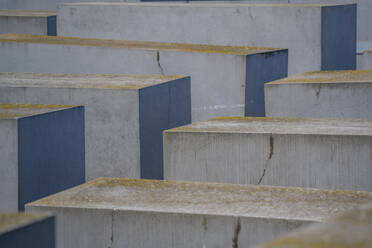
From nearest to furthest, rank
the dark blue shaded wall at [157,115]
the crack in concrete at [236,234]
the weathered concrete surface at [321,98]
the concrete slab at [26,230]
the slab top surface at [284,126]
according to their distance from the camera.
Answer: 1. the concrete slab at [26,230]
2. the crack in concrete at [236,234]
3. the slab top surface at [284,126]
4. the weathered concrete surface at [321,98]
5. the dark blue shaded wall at [157,115]

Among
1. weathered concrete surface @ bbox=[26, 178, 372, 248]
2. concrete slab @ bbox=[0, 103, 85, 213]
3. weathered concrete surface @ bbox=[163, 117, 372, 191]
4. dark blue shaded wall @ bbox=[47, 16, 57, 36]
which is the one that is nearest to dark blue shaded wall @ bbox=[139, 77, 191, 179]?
concrete slab @ bbox=[0, 103, 85, 213]

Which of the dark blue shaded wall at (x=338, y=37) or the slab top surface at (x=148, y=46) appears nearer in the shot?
the slab top surface at (x=148, y=46)

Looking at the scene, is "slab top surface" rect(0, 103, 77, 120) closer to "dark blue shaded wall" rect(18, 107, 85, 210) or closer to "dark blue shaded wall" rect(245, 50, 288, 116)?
"dark blue shaded wall" rect(18, 107, 85, 210)

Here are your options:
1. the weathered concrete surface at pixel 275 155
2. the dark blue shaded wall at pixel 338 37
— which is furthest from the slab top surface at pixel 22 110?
the dark blue shaded wall at pixel 338 37

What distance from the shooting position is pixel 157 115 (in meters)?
5.73

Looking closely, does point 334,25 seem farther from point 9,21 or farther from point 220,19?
point 9,21

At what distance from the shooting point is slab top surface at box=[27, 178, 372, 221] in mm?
3109

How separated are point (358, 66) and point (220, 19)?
2.64 m

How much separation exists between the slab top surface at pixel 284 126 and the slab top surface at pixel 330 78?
0.87 m

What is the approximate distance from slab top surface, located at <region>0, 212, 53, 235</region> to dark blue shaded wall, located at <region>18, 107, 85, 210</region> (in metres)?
2.05

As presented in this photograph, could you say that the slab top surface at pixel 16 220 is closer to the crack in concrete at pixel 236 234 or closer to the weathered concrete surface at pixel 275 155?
the crack in concrete at pixel 236 234

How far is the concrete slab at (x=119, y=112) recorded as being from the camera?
5.50m

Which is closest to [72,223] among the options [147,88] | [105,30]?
[147,88]

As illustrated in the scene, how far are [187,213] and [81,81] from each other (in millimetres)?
3150
